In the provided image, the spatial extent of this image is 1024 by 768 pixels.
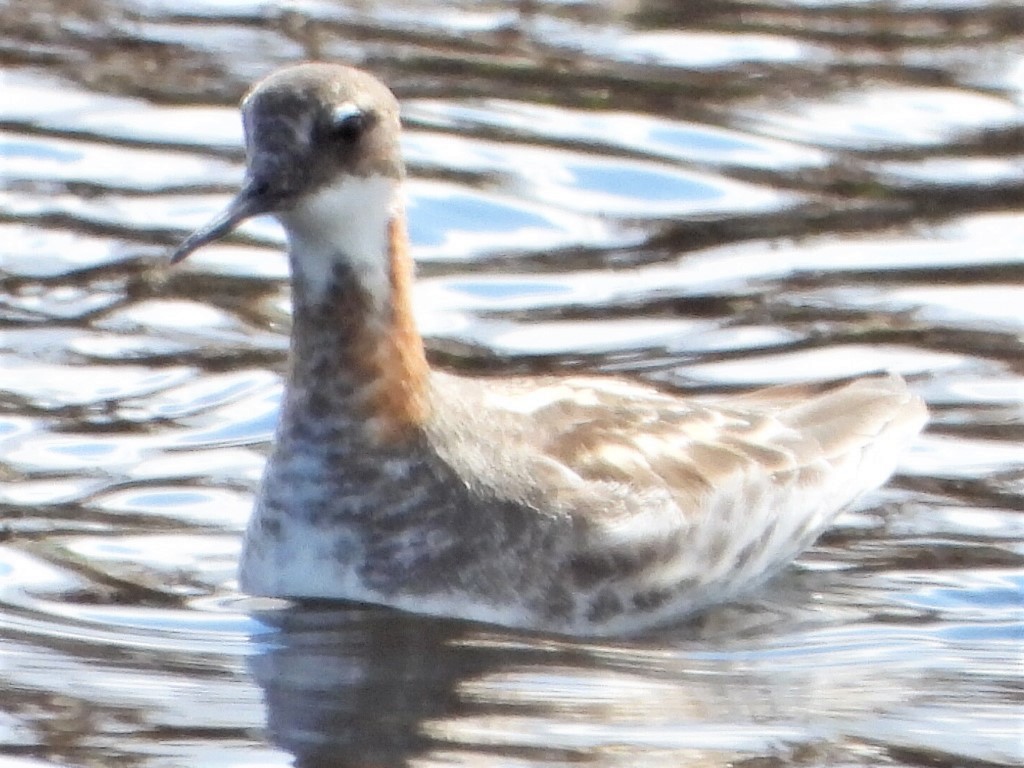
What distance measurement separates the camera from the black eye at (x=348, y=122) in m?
7.74

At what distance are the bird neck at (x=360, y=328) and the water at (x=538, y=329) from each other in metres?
0.64

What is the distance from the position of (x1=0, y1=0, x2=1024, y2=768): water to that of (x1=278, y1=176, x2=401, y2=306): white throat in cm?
104

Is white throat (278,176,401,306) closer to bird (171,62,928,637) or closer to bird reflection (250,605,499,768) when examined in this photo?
bird (171,62,928,637)

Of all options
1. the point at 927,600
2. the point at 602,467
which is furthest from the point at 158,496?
the point at 927,600

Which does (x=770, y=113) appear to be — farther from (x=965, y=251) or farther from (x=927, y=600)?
(x=927, y=600)

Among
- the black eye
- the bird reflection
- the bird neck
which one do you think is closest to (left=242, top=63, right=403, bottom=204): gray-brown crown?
the black eye

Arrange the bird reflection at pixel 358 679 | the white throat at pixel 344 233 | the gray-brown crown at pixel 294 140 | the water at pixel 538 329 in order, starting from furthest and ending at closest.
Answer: the white throat at pixel 344 233, the gray-brown crown at pixel 294 140, the water at pixel 538 329, the bird reflection at pixel 358 679

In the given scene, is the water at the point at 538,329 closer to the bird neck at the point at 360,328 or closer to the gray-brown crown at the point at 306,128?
the bird neck at the point at 360,328

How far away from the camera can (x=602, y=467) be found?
27.2 ft

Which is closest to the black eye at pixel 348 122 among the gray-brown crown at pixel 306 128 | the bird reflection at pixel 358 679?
the gray-brown crown at pixel 306 128

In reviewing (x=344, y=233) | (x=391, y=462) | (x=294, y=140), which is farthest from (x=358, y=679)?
(x=294, y=140)

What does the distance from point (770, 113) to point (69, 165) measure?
362 cm

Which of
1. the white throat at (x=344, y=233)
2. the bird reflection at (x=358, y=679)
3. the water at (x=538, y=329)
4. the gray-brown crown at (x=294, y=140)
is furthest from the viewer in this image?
the white throat at (x=344, y=233)

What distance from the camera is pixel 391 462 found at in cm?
793
